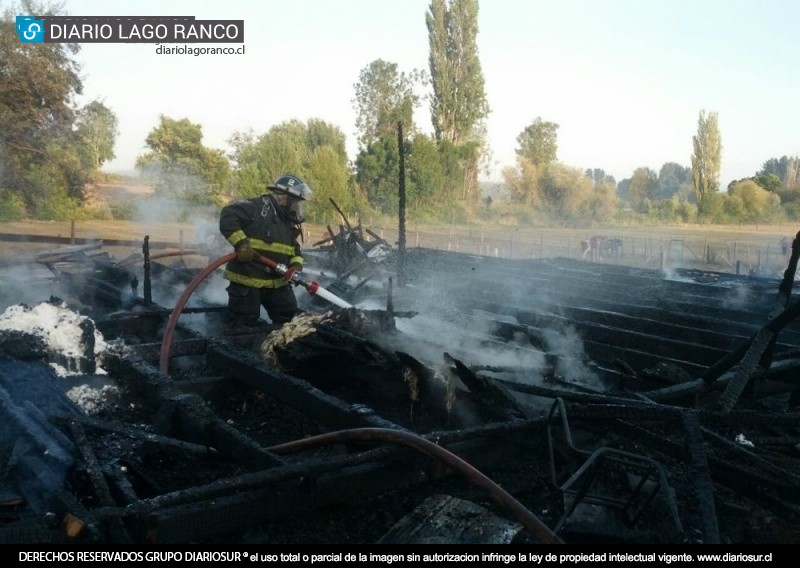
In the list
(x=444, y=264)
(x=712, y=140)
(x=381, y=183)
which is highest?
(x=712, y=140)

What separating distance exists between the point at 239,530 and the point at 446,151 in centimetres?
4167

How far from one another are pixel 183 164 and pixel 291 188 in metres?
29.0

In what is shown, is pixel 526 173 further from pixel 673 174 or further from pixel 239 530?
pixel 673 174

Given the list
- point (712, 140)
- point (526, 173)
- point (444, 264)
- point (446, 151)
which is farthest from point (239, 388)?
point (712, 140)

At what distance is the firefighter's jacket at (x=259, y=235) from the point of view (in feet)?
21.0

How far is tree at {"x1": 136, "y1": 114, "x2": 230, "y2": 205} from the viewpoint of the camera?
31864 millimetres

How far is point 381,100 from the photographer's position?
158 ft

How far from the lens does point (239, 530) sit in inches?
113

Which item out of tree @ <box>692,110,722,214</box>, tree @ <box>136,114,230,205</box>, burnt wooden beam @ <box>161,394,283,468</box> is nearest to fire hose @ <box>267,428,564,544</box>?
burnt wooden beam @ <box>161,394,283,468</box>

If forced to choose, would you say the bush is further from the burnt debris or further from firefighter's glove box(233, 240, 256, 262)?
firefighter's glove box(233, 240, 256, 262)

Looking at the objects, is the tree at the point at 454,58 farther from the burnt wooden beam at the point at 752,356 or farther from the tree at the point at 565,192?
the burnt wooden beam at the point at 752,356

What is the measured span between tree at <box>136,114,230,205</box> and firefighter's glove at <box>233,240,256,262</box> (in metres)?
25.6

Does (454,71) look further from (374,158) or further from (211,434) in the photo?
(211,434)

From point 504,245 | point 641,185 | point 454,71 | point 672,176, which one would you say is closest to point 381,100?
point 454,71
